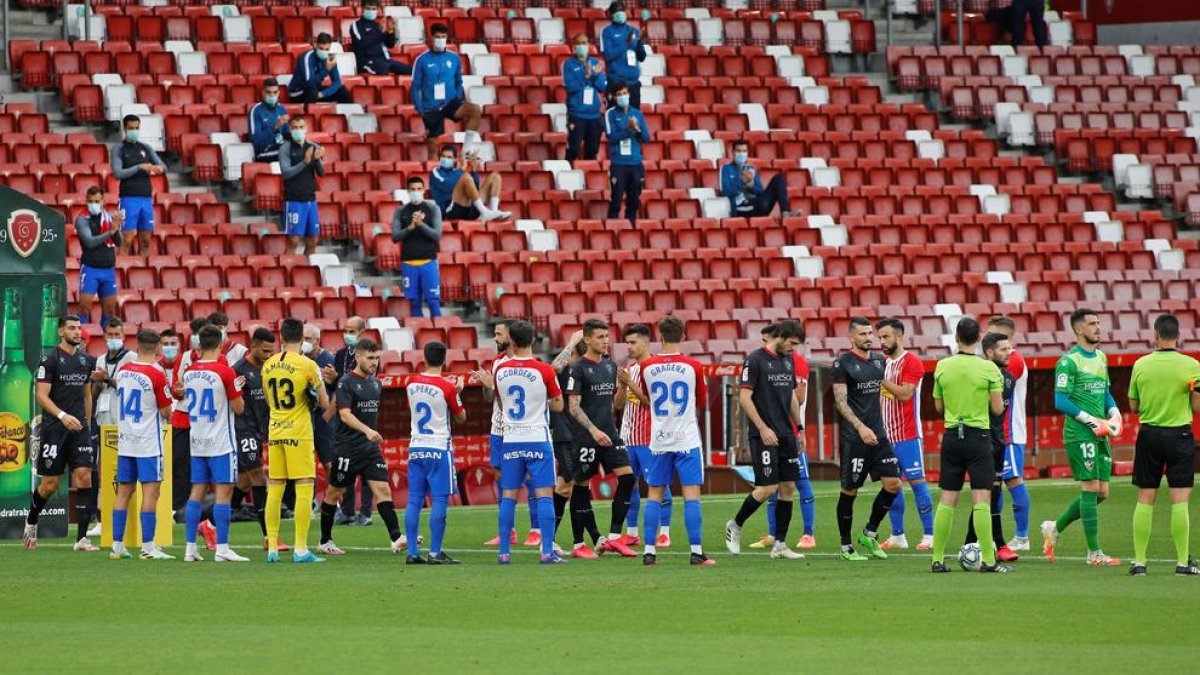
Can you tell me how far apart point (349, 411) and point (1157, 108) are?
2208cm

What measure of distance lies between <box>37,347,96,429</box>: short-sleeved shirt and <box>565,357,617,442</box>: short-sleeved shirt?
4786 millimetres

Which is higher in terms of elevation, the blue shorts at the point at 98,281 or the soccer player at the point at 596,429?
the blue shorts at the point at 98,281

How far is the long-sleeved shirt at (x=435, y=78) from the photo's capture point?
30188mm

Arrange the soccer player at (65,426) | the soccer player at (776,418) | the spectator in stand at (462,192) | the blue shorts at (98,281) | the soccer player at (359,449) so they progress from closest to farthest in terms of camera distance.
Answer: the soccer player at (776,418) < the soccer player at (359,449) < the soccer player at (65,426) < the blue shorts at (98,281) < the spectator in stand at (462,192)

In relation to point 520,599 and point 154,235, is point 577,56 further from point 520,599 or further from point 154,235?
point 520,599

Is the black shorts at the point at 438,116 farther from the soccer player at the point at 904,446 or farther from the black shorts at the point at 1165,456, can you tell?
the black shorts at the point at 1165,456

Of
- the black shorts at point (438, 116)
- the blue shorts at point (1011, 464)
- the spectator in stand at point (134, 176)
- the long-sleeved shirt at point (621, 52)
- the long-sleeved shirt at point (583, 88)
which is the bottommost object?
the blue shorts at point (1011, 464)

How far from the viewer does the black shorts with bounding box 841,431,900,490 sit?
1781 centimetres

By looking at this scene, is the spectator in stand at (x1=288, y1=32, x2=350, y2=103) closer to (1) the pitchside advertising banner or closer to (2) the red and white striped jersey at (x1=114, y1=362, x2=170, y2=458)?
(1) the pitchside advertising banner

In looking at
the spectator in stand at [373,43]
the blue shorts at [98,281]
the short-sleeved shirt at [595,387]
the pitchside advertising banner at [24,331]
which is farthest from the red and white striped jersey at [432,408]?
the spectator in stand at [373,43]

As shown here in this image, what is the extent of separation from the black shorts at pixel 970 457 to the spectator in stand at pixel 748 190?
51.9 feet

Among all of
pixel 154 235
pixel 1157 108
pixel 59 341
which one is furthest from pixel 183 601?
pixel 1157 108

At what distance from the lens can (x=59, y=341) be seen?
800 inches

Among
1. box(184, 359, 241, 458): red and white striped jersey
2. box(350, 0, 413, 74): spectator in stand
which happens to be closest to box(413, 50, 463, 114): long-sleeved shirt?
box(350, 0, 413, 74): spectator in stand
